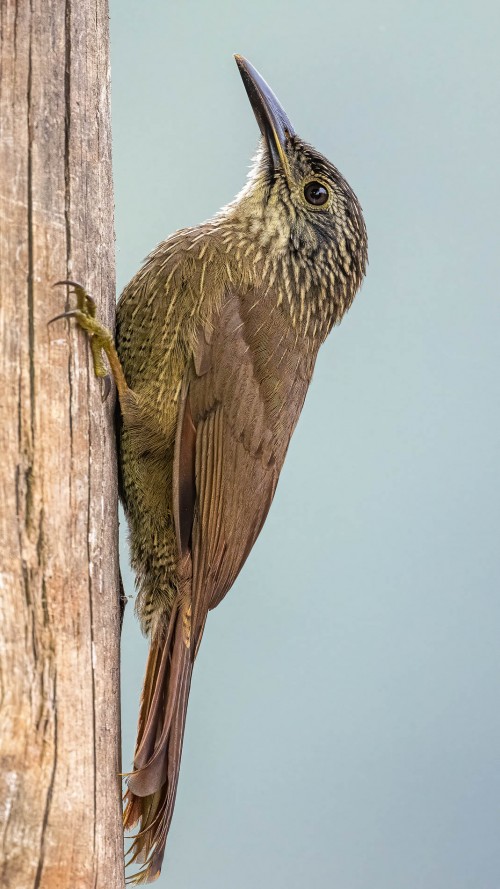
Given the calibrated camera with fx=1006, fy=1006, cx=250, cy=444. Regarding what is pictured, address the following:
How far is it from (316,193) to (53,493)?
1.23 meters

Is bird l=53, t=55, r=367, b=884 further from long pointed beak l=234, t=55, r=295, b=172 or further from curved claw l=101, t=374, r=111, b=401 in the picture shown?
long pointed beak l=234, t=55, r=295, b=172

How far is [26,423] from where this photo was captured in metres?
1.74

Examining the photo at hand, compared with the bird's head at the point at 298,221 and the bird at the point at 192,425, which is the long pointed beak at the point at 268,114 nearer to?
the bird's head at the point at 298,221

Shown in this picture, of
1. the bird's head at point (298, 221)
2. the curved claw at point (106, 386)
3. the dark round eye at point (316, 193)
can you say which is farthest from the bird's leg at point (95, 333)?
the dark round eye at point (316, 193)

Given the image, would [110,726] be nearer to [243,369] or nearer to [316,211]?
[243,369]

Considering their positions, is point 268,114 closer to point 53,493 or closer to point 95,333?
point 95,333

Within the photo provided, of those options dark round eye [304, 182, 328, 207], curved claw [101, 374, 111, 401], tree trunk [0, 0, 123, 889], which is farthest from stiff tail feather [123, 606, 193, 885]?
dark round eye [304, 182, 328, 207]

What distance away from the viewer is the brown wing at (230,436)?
2295 mm

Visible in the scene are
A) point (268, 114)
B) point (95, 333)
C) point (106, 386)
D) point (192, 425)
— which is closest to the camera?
point (95, 333)

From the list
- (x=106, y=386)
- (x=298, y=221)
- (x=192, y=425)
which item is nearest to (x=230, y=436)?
(x=192, y=425)

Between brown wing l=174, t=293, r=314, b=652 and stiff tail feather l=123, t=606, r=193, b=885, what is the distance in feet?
0.23

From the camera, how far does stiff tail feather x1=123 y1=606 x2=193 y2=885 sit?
2148 mm

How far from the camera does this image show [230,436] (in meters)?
2.35

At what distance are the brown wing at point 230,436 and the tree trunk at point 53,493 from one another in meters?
0.33
